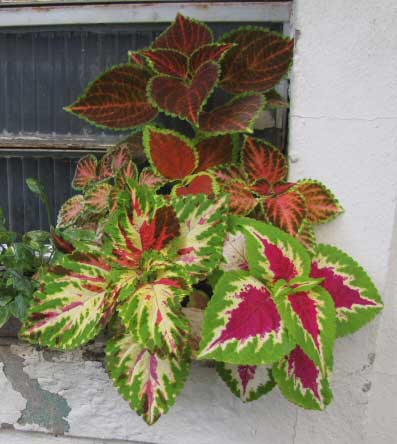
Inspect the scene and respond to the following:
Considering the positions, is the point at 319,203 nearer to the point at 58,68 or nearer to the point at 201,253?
the point at 201,253

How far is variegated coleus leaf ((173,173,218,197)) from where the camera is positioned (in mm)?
737

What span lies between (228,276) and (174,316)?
0.09 m

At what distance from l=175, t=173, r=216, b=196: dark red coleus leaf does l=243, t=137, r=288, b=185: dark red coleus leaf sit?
0.08m

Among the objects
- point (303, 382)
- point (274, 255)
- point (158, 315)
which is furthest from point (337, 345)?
point (158, 315)

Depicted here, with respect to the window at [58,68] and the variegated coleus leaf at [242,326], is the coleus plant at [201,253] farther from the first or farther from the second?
the window at [58,68]

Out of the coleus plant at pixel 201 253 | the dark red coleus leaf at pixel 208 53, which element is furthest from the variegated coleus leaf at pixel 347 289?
the dark red coleus leaf at pixel 208 53

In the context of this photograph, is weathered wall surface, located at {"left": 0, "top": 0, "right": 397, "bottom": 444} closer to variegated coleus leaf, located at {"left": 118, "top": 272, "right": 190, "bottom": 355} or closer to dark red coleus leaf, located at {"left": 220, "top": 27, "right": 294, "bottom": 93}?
dark red coleus leaf, located at {"left": 220, "top": 27, "right": 294, "bottom": 93}

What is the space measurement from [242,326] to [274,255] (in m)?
0.11

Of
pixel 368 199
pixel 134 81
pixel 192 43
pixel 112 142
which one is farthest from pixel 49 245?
pixel 368 199

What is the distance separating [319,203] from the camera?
29.8 inches

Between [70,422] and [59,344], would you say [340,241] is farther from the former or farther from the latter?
[70,422]

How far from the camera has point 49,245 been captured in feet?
3.02

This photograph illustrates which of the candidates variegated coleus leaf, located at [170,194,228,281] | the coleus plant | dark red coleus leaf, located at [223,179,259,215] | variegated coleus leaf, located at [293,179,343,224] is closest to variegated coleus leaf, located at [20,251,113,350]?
the coleus plant

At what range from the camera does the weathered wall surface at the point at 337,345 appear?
720 millimetres
